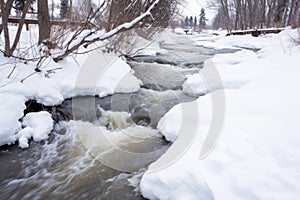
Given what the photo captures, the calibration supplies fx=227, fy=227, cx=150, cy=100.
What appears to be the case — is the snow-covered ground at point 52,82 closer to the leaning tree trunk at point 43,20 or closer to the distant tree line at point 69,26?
the distant tree line at point 69,26

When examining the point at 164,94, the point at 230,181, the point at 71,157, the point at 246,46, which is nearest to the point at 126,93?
the point at 164,94

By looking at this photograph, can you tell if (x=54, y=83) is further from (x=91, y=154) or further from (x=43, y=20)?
(x=91, y=154)

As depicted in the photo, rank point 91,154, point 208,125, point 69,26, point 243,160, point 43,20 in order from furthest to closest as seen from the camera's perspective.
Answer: point 43,20 → point 69,26 → point 91,154 → point 208,125 → point 243,160

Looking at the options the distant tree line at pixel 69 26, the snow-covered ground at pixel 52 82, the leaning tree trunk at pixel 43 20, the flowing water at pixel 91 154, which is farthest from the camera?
the leaning tree trunk at pixel 43 20

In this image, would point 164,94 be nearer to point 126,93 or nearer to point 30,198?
point 126,93

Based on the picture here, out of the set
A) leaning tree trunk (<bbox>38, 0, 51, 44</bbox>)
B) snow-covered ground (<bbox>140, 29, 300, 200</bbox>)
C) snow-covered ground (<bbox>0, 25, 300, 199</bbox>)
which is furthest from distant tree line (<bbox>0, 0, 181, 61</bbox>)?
snow-covered ground (<bbox>140, 29, 300, 200</bbox>)

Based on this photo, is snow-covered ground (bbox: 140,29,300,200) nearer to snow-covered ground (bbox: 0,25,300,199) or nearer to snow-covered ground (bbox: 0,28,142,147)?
snow-covered ground (bbox: 0,25,300,199)

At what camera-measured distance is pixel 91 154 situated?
3.21 meters

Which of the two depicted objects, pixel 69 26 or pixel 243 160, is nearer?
pixel 243 160

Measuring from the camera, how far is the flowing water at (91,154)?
2.57m

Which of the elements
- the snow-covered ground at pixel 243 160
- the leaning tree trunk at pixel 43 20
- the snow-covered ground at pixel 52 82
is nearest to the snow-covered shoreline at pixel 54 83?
the snow-covered ground at pixel 52 82

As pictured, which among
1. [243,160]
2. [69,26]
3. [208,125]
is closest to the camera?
[243,160]

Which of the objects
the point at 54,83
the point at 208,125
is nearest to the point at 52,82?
the point at 54,83

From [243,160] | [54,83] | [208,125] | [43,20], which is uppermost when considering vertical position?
[43,20]
